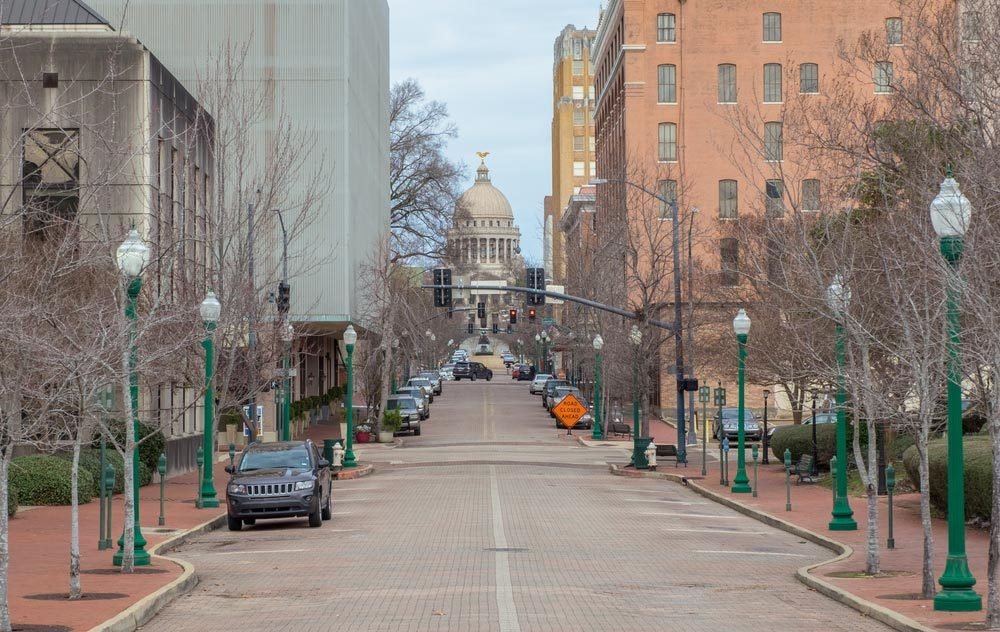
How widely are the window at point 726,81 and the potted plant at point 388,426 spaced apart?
3005 cm

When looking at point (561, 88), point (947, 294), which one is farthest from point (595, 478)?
point (561, 88)

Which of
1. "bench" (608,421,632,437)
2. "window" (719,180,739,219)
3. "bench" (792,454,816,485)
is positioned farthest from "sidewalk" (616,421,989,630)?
"window" (719,180,739,219)

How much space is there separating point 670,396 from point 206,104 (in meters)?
33.6

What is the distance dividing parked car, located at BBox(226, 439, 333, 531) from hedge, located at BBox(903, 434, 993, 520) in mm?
10441

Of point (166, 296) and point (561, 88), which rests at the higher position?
point (561, 88)

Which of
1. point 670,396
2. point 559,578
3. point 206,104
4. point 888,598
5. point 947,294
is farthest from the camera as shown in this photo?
point 670,396

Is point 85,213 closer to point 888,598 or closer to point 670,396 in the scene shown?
point 888,598

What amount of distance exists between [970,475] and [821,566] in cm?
510

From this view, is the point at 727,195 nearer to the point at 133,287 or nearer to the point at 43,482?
the point at 43,482

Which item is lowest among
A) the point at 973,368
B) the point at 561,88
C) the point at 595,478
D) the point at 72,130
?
the point at 595,478

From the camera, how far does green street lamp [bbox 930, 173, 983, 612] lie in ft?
46.8

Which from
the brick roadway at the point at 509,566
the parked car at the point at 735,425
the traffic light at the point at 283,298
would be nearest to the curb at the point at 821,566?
the brick roadway at the point at 509,566

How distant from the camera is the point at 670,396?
249ft

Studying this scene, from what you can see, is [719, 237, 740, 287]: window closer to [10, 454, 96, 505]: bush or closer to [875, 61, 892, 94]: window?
[875, 61, 892, 94]: window
